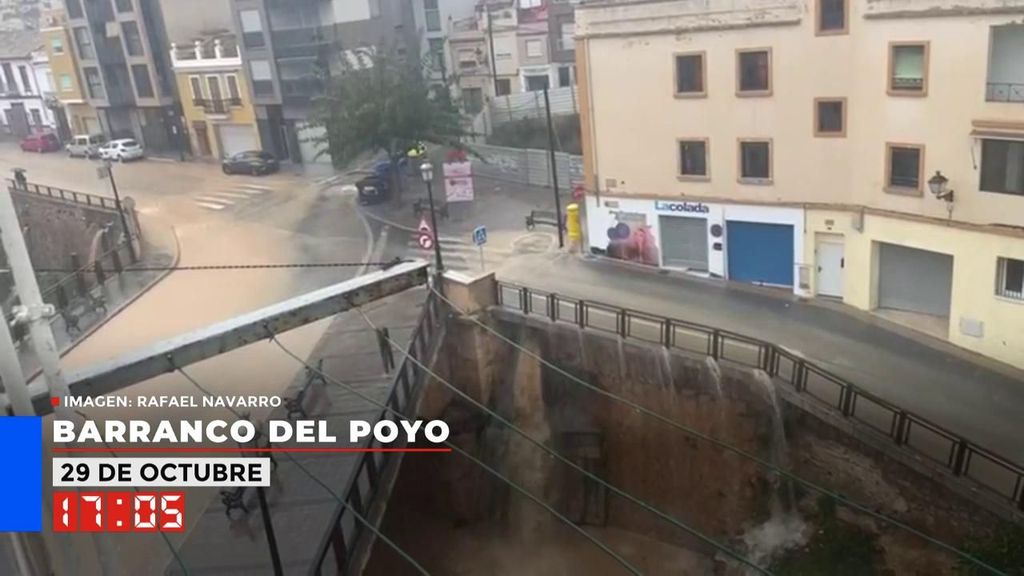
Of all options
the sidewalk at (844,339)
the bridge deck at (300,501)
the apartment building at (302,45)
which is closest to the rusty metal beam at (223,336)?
the bridge deck at (300,501)

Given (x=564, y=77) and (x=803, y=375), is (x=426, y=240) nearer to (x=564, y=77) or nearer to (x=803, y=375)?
(x=803, y=375)

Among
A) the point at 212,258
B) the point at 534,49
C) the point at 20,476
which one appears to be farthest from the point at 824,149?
the point at 534,49

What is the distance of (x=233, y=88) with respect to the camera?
43.0 m

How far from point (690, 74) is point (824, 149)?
3.63 meters

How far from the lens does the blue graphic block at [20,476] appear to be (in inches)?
268

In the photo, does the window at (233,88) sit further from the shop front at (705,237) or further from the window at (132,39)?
the shop front at (705,237)

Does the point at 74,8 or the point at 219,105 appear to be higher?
the point at 74,8

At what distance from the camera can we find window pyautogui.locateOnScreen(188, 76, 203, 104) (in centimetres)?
4456

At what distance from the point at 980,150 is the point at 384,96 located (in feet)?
65.0

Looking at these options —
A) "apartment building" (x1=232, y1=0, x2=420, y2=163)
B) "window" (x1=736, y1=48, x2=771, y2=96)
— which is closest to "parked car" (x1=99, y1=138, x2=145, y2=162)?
"apartment building" (x1=232, y1=0, x2=420, y2=163)

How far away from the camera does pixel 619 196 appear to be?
23016 millimetres

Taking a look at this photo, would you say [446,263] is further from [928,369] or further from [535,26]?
[535,26]

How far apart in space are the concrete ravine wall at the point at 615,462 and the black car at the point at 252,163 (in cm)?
2465

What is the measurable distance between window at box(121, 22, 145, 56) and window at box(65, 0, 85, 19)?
9.15 feet
